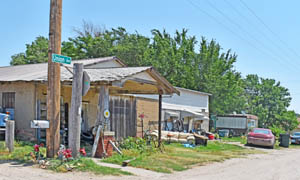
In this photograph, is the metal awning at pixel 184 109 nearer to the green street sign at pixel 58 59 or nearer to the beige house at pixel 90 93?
the beige house at pixel 90 93

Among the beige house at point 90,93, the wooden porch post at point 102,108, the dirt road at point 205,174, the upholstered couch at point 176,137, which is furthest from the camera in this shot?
the upholstered couch at point 176,137

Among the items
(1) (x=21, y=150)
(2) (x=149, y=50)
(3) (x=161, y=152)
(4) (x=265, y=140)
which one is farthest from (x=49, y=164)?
(2) (x=149, y=50)

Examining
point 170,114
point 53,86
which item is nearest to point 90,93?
point 53,86

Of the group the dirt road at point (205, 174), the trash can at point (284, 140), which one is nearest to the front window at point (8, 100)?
the dirt road at point (205, 174)

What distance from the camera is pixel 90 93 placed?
17.6 metres

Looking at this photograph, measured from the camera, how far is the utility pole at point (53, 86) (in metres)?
10.6

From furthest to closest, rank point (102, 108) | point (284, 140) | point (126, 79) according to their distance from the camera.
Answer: point (284, 140) → point (102, 108) → point (126, 79)

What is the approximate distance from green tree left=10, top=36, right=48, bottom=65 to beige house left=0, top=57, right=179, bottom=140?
19316 mm

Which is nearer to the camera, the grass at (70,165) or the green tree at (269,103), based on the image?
the grass at (70,165)

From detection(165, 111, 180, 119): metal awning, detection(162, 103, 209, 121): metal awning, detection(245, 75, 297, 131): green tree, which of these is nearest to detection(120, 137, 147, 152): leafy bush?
detection(165, 111, 180, 119): metal awning

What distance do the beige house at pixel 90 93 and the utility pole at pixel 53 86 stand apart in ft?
5.43

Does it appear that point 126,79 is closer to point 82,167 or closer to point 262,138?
point 82,167

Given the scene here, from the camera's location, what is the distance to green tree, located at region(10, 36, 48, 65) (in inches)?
1442

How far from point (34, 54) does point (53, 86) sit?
29400 millimetres
